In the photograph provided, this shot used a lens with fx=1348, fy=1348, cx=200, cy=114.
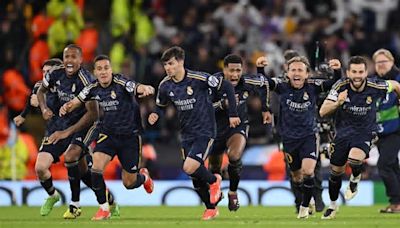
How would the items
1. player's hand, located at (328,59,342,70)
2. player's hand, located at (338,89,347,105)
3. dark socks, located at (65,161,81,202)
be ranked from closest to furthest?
player's hand, located at (338,89,347,105) < player's hand, located at (328,59,342,70) < dark socks, located at (65,161,81,202)

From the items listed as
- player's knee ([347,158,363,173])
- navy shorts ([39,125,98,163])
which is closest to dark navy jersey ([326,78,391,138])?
player's knee ([347,158,363,173])

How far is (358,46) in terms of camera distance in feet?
89.8

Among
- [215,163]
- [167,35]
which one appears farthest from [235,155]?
[167,35]

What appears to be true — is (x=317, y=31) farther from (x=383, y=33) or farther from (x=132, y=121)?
(x=132, y=121)

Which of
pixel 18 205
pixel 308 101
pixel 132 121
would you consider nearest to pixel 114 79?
pixel 132 121

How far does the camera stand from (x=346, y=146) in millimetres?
17891

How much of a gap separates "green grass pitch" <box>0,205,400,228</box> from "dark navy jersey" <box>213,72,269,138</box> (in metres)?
1.33

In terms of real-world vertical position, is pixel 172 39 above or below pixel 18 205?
above

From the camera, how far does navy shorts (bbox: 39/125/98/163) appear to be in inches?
725

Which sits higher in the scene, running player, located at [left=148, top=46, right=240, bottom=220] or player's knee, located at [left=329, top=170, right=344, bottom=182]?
running player, located at [left=148, top=46, right=240, bottom=220]

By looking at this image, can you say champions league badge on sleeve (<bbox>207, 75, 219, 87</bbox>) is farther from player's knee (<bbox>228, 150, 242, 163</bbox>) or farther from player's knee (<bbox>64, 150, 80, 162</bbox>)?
player's knee (<bbox>64, 150, 80, 162</bbox>)

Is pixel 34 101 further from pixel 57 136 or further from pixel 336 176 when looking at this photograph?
pixel 336 176

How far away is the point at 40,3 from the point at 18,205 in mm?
5842

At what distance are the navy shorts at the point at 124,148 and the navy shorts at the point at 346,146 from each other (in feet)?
8.72
